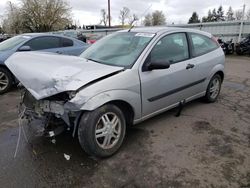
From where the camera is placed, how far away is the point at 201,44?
16.0 feet

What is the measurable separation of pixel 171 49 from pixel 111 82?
1.49 m

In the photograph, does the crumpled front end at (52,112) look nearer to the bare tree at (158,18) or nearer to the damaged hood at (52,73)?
the damaged hood at (52,73)

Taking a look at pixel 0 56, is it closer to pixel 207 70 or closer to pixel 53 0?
pixel 207 70

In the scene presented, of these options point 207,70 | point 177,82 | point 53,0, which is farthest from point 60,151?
point 53,0

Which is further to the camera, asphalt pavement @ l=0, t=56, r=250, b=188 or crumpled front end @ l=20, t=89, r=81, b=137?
crumpled front end @ l=20, t=89, r=81, b=137

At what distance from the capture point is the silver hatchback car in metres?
2.97

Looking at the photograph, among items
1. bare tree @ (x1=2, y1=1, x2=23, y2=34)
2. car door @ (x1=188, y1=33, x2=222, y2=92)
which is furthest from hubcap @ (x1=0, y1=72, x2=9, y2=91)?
bare tree @ (x1=2, y1=1, x2=23, y2=34)

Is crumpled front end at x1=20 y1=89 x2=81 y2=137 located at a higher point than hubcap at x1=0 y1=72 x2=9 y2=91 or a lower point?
higher

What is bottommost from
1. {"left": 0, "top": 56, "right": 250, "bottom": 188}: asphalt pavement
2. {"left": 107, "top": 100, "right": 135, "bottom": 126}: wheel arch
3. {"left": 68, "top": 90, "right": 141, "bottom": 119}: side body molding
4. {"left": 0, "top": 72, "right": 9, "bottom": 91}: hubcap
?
{"left": 0, "top": 56, "right": 250, "bottom": 188}: asphalt pavement

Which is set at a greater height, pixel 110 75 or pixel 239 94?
pixel 110 75

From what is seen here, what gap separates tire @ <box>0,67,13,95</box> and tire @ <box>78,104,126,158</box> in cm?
427

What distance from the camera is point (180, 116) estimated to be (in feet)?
15.4

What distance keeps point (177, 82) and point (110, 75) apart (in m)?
1.39

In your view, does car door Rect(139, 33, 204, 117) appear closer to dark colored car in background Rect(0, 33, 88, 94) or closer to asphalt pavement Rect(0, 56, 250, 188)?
asphalt pavement Rect(0, 56, 250, 188)
